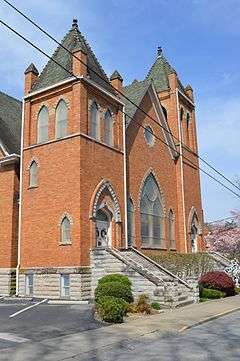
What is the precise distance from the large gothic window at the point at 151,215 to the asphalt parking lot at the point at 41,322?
10.2 meters

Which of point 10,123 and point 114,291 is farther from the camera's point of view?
point 10,123

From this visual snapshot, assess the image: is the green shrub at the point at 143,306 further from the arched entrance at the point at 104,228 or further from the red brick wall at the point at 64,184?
the arched entrance at the point at 104,228

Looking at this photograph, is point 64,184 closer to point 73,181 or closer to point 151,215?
point 73,181

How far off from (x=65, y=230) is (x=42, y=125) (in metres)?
6.52

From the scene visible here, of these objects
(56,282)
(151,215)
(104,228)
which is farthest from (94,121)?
(56,282)

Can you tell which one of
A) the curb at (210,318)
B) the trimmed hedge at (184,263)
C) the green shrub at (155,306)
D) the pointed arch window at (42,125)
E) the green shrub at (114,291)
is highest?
the pointed arch window at (42,125)

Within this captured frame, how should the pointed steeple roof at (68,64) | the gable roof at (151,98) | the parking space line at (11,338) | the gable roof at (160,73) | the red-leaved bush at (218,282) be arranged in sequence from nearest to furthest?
the parking space line at (11,338) < the red-leaved bush at (218,282) < the pointed steeple roof at (68,64) < the gable roof at (151,98) < the gable roof at (160,73)

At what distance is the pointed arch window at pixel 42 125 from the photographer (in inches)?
957

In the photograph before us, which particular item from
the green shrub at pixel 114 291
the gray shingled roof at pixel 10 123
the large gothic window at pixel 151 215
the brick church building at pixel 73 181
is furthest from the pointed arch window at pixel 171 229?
the green shrub at pixel 114 291

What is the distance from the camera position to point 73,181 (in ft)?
71.4

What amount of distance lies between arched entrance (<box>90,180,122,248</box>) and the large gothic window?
429 centimetres

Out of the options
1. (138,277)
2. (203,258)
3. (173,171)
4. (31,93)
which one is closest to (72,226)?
(138,277)

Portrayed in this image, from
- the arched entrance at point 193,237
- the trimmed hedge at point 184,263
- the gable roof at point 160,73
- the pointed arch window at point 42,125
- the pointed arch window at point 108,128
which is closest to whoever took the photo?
the pointed arch window at point 42,125

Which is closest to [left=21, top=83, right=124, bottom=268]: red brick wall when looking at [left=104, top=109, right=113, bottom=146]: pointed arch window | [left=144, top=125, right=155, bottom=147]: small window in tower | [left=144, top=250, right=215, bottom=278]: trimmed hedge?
[left=104, top=109, right=113, bottom=146]: pointed arch window
